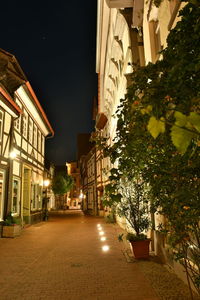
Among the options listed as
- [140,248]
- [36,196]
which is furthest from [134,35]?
[36,196]

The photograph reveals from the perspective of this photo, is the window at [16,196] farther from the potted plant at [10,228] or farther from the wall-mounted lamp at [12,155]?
the potted plant at [10,228]

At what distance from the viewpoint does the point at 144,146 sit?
290cm

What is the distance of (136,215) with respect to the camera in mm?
7762

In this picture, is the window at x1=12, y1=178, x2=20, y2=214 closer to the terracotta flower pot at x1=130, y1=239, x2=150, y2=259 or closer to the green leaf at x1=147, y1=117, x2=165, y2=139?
the terracotta flower pot at x1=130, y1=239, x2=150, y2=259

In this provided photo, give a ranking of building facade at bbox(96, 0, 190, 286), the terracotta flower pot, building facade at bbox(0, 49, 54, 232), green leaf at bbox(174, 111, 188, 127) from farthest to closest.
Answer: building facade at bbox(0, 49, 54, 232) → the terracotta flower pot → building facade at bbox(96, 0, 190, 286) → green leaf at bbox(174, 111, 188, 127)

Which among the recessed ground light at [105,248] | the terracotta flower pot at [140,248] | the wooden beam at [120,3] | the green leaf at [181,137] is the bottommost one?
the recessed ground light at [105,248]

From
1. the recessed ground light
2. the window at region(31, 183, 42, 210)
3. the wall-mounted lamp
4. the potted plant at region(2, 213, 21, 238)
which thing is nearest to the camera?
the recessed ground light

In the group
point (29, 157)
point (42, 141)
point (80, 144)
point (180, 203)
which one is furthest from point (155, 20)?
point (80, 144)

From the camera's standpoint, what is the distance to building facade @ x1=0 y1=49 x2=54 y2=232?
1179 centimetres

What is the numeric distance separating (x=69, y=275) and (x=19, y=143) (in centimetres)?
975

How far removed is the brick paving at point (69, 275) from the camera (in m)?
4.69

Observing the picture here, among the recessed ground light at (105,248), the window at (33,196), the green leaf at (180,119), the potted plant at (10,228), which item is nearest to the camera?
the green leaf at (180,119)

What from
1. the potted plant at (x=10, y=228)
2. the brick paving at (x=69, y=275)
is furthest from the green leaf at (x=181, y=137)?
the potted plant at (x=10, y=228)

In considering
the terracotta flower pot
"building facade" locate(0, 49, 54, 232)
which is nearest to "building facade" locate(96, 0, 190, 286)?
the terracotta flower pot
